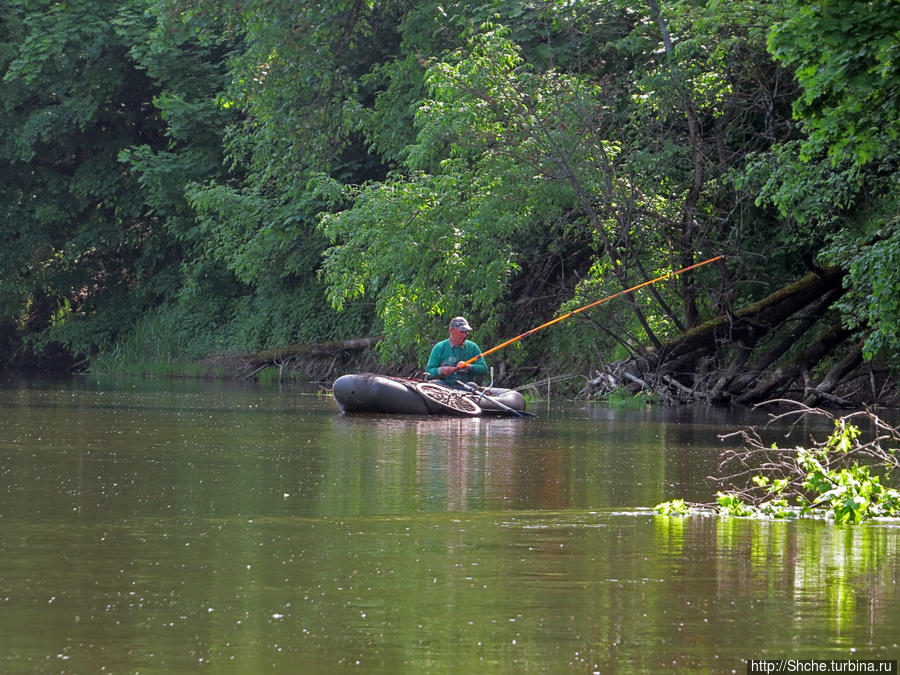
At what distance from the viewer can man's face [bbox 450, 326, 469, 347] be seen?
20.9 m

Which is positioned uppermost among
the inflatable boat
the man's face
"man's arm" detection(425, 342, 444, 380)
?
the man's face

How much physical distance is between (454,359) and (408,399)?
1328 millimetres

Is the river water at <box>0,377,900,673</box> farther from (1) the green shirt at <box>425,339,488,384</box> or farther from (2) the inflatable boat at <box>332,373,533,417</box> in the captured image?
(1) the green shirt at <box>425,339,488,384</box>

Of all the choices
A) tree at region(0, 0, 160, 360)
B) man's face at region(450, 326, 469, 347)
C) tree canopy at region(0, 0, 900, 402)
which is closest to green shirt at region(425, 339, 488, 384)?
man's face at region(450, 326, 469, 347)

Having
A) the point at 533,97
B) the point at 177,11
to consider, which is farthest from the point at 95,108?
the point at 533,97

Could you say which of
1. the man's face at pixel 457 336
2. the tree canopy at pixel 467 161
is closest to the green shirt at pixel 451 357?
the man's face at pixel 457 336

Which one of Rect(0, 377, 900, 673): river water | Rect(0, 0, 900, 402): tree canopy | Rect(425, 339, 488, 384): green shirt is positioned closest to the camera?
Rect(0, 377, 900, 673): river water

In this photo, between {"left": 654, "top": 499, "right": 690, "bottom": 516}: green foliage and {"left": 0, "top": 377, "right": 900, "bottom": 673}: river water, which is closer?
{"left": 0, "top": 377, "right": 900, "bottom": 673}: river water

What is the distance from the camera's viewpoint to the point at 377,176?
34.7 metres

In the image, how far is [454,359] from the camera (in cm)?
2131

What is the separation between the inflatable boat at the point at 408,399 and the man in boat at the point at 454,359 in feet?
1.74

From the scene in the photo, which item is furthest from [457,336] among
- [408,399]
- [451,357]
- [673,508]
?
[673,508]

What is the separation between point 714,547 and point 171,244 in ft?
114

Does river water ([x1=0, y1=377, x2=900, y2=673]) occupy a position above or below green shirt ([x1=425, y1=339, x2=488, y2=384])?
below
